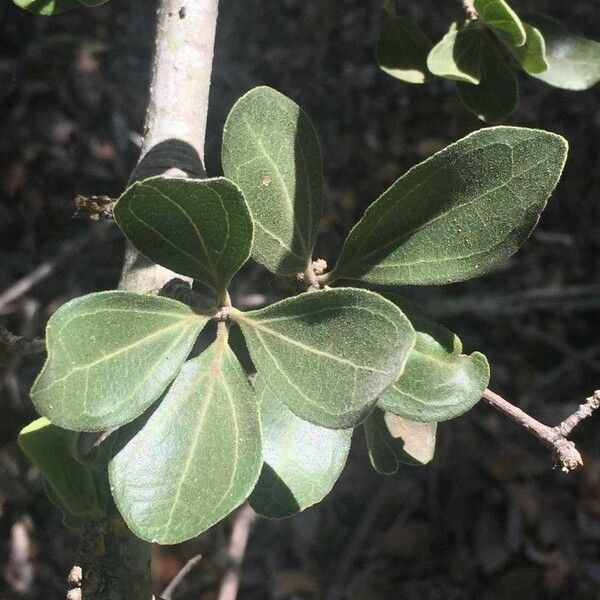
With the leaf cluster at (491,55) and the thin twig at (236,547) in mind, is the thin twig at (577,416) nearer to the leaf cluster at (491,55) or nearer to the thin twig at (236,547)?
the leaf cluster at (491,55)

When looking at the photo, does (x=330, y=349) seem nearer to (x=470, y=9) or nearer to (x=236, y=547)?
(x=470, y=9)

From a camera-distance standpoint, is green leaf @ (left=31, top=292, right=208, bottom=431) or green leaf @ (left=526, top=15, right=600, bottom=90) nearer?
green leaf @ (left=31, top=292, right=208, bottom=431)

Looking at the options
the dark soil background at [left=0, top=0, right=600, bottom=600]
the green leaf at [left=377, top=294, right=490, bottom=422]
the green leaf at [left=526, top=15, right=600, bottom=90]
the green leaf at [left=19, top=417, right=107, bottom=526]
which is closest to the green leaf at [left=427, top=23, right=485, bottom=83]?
the green leaf at [left=526, top=15, right=600, bottom=90]

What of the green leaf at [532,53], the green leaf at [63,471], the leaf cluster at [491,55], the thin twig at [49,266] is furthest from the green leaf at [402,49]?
the thin twig at [49,266]

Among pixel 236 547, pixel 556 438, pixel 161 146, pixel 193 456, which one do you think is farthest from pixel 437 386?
pixel 236 547

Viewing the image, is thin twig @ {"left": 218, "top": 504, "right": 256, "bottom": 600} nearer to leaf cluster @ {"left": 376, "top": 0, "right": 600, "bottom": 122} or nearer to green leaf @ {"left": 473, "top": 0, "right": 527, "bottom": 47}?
leaf cluster @ {"left": 376, "top": 0, "right": 600, "bottom": 122}

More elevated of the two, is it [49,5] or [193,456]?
[49,5]

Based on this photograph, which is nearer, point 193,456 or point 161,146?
point 193,456
